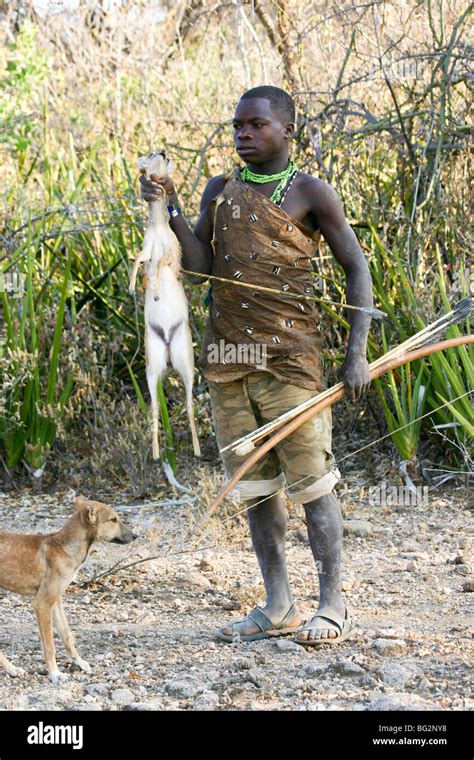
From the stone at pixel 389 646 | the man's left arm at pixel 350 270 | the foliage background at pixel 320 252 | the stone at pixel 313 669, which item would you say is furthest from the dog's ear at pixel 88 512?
the foliage background at pixel 320 252

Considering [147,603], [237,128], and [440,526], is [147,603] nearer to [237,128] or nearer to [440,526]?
[440,526]

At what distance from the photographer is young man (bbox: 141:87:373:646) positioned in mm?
3627

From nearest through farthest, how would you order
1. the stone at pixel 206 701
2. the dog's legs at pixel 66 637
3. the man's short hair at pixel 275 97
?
the stone at pixel 206 701 < the man's short hair at pixel 275 97 < the dog's legs at pixel 66 637

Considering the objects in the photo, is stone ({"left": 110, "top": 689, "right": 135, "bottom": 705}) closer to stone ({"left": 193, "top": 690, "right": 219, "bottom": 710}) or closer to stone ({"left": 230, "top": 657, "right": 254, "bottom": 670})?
stone ({"left": 193, "top": 690, "right": 219, "bottom": 710})

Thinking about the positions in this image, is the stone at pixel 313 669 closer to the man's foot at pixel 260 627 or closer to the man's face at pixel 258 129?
the man's foot at pixel 260 627

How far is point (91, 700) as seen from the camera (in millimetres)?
3312

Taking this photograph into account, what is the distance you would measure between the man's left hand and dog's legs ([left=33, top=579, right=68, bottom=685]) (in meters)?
1.33

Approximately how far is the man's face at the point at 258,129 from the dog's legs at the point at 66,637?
72.0 inches

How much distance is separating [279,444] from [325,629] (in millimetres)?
723

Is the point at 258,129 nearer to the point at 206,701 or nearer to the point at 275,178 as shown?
the point at 275,178

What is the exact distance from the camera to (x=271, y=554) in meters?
3.94

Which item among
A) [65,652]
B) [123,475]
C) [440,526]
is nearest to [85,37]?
[123,475]

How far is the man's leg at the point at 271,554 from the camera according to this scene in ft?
12.9

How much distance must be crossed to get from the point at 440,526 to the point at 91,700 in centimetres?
262
